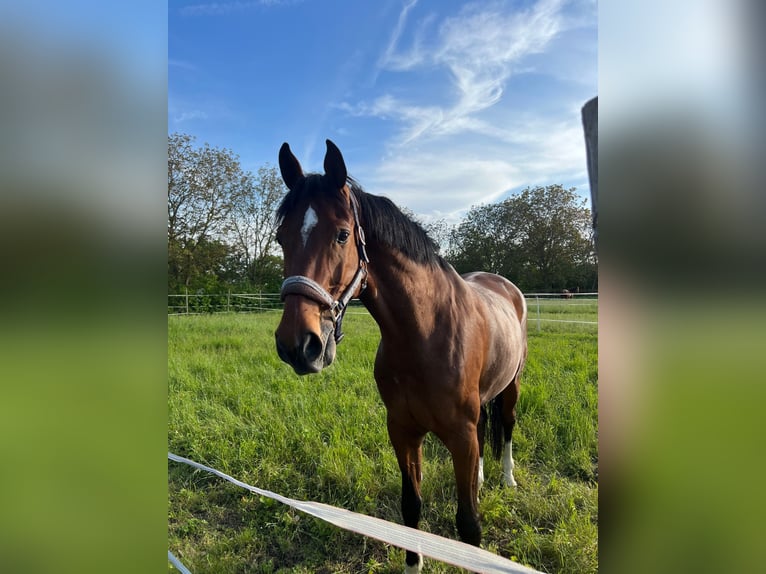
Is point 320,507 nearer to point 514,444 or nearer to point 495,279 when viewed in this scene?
point 514,444

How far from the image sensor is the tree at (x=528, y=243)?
17.8ft

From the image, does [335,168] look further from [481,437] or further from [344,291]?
[481,437]

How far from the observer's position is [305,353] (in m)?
1.42

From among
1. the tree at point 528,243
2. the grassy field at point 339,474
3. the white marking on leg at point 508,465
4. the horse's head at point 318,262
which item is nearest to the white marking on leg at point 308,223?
the horse's head at point 318,262

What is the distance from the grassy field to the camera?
2250 mm

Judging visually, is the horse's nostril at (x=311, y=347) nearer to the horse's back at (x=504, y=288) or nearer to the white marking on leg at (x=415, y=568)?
the white marking on leg at (x=415, y=568)

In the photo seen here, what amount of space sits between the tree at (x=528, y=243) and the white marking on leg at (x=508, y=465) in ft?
9.61

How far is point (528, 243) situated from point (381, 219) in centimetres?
483

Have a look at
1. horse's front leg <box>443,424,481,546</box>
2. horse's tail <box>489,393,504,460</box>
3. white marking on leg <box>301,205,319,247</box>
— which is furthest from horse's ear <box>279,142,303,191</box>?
horse's tail <box>489,393,504,460</box>

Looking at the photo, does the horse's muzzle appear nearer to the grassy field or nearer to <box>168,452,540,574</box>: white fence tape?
<box>168,452,540,574</box>: white fence tape
